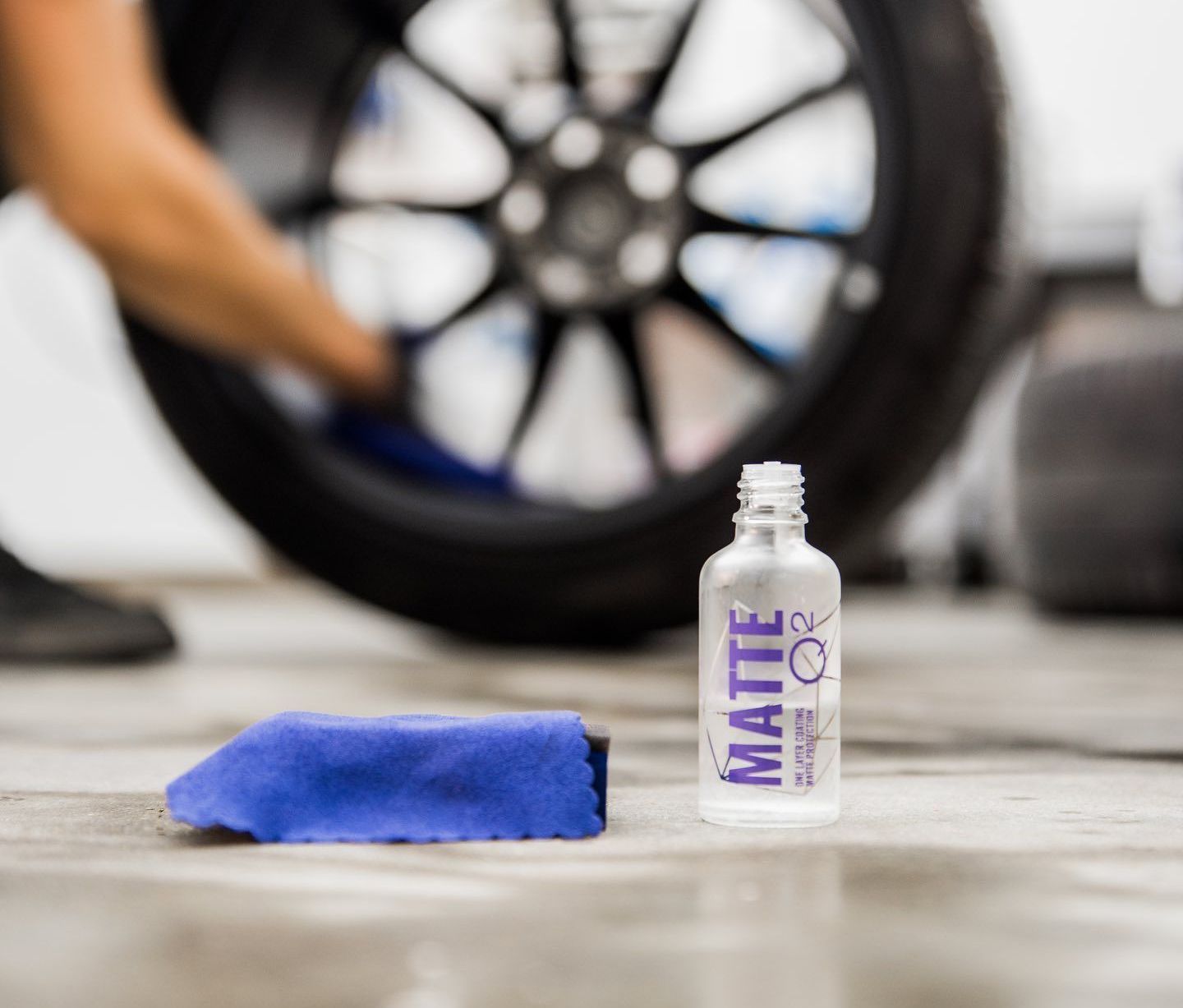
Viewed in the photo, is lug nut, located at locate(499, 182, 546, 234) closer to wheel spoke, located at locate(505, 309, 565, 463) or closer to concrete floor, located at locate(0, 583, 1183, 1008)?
wheel spoke, located at locate(505, 309, 565, 463)

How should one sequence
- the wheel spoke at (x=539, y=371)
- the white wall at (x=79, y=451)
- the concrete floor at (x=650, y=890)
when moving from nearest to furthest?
1. the concrete floor at (x=650, y=890)
2. the wheel spoke at (x=539, y=371)
3. the white wall at (x=79, y=451)

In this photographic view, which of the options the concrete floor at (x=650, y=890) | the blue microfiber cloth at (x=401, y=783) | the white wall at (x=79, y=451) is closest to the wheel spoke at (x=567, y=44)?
the concrete floor at (x=650, y=890)

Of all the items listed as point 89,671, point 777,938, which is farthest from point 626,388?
point 777,938

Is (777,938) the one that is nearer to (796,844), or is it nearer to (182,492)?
(796,844)

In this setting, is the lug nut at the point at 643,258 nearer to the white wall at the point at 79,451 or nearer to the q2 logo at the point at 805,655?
the q2 logo at the point at 805,655

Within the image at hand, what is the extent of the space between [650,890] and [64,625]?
1.19m

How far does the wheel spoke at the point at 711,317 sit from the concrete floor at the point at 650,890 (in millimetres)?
617

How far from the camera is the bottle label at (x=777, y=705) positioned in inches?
27.6

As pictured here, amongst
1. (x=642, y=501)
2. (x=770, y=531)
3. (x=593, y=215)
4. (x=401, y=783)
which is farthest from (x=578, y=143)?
(x=401, y=783)

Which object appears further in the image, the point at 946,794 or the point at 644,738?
the point at 644,738

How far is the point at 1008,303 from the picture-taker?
5.07ft

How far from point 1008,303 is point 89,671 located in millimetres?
1085

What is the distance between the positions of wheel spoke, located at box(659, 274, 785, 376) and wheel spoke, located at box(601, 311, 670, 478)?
6 centimetres

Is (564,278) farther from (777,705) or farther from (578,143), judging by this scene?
(777,705)
